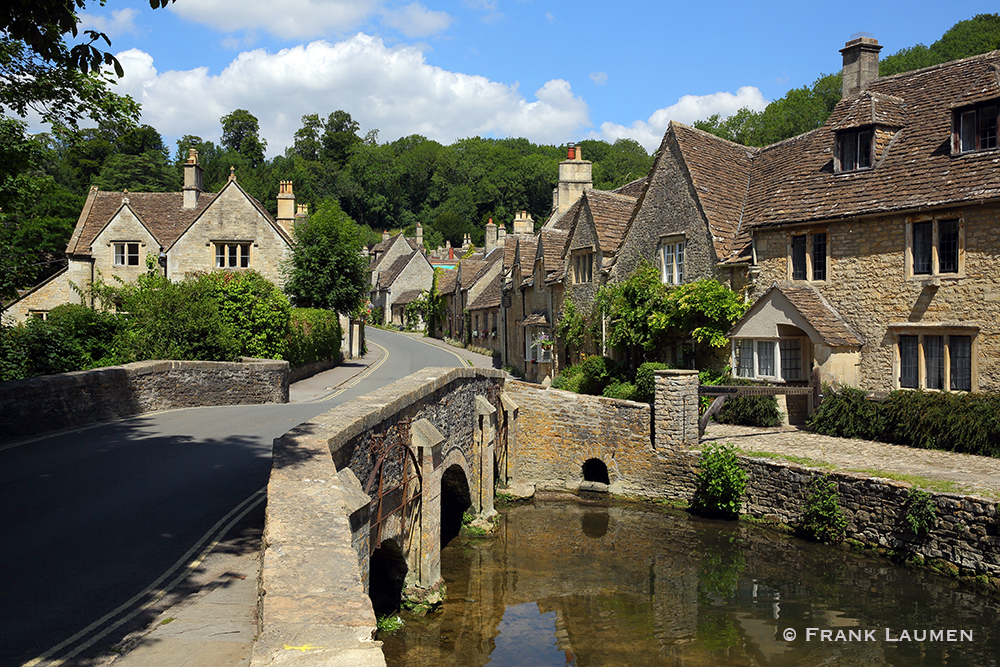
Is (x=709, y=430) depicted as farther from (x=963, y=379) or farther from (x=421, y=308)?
(x=421, y=308)

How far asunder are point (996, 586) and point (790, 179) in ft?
50.1

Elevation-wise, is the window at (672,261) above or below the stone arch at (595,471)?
above

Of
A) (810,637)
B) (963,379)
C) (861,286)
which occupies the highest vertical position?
(861,286)

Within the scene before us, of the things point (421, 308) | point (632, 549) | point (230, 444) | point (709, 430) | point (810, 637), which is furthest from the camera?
point (421, 308)

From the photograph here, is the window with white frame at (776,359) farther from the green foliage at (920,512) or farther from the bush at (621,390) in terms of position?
the green foliage at (920,512)

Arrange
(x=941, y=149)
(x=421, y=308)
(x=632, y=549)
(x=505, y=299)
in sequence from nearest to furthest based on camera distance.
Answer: (x=632, y=549) < (x=941, y=149) < (x=505, y=299) < (x=421, y=308)

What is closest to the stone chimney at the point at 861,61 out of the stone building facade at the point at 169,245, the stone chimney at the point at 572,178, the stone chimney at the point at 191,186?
the stone chimney at the point at 572,178

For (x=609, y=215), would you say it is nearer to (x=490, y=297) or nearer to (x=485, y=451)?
(x=485, y=451)

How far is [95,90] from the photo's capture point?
14.5 m

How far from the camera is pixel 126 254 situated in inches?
1613

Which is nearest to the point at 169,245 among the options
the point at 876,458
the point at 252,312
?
the point at 252,312

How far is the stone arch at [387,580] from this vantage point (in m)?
14.1

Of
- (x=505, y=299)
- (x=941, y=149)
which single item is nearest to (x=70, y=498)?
(x=941, y=149)

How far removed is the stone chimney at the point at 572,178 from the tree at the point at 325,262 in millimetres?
12226
